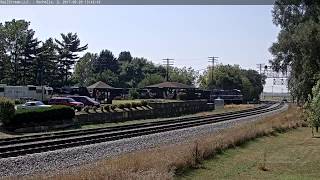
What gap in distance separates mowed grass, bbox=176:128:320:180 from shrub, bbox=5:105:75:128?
1633 cm

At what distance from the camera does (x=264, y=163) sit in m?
21.2

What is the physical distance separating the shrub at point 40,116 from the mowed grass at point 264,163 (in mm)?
16327

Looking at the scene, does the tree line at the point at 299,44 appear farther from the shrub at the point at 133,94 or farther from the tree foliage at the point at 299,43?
the shrub at the point at 133,94

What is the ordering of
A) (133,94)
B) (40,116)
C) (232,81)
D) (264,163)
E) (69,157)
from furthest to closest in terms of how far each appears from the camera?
1. (232,81)
2. (133,94)
3. (40,116)
4. (69,157)
5. (264,163)

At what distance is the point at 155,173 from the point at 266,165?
8.09 meters

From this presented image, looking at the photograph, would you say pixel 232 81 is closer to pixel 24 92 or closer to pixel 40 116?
pixel 24 92

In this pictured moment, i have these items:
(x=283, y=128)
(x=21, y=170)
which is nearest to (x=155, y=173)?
(x=21, y=170)

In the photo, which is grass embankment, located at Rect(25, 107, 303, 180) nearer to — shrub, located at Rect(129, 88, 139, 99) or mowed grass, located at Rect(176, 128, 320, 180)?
mowed grass, located at Rect(176, 128, 320, 180)

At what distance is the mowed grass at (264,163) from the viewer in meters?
18.5

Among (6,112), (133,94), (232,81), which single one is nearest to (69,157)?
(6,112)

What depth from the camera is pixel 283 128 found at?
42.8 meters

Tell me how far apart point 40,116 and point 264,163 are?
2228 cm

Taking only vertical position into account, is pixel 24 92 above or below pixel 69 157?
above

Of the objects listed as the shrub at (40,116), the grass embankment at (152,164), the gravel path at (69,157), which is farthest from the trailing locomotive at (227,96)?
the grass embankment at (152,164)
